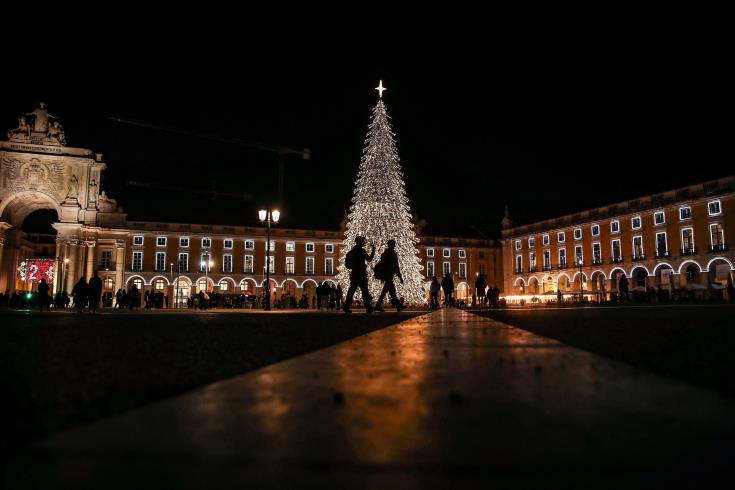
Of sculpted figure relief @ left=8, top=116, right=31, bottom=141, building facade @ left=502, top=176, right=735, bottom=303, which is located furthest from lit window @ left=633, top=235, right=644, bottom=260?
sculpted figure relief @ left=8, top=116, right=31, bottom=141

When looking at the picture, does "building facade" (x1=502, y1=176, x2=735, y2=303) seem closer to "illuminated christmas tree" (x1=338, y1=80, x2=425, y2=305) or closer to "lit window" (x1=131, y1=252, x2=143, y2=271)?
"illuminated christmas tree" (x1=338, y1=80, x2=425, y2=305)

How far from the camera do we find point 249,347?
3.80 m

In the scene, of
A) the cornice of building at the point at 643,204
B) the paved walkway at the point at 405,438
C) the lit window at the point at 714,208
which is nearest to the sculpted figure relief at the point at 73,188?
the cornice of building at the point at 643,204

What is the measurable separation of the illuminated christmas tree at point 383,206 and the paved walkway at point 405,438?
1080 inches

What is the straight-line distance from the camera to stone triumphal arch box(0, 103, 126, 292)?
1785 inches

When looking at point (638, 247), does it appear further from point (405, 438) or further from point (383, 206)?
point (405, 438)

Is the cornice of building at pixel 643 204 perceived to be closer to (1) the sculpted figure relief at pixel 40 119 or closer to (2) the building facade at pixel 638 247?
(2) the building facade at pixel 638 247

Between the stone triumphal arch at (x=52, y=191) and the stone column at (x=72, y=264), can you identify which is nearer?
the stone triumphal arch at (x=52, y=191)

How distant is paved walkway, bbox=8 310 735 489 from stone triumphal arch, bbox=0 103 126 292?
5102 cm

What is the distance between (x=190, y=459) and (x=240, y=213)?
80.1 m

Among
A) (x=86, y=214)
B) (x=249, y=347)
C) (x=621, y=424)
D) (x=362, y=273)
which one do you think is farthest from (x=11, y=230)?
(x=621, y=424)

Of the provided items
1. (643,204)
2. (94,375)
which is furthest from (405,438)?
(643,204)

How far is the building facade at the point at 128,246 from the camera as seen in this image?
152 feet

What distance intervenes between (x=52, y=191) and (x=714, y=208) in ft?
194
